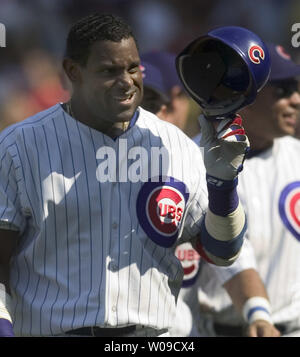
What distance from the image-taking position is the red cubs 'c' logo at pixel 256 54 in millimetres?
2762

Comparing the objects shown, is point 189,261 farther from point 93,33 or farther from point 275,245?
point 93,33

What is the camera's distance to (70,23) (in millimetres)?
7930

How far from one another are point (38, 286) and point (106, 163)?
0.46 meters

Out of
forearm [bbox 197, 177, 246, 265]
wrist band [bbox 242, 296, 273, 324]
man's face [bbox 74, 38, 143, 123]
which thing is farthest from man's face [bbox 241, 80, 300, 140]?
man's face [bbox 74, 38, 143, 123]

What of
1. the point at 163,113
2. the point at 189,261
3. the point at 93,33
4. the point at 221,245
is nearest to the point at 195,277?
the point at 189,261

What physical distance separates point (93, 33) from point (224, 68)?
453 mm

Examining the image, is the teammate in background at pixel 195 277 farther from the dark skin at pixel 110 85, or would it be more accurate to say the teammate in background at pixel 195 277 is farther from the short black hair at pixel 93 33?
the short black hair at pixel 93 33

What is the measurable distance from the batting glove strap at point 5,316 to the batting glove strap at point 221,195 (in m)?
0.74

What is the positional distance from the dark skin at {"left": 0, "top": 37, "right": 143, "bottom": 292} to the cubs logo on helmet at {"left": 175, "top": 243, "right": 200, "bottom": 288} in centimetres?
148

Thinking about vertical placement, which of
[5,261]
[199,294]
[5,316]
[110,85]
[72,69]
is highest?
[72,69]

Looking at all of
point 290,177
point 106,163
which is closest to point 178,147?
point 106,163

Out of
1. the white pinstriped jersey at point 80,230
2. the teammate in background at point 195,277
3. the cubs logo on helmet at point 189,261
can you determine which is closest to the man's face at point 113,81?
the white pinstriped jersey at point 80,230

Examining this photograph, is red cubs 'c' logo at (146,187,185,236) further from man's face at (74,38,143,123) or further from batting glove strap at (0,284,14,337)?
batting glove strap at (0,284,14,337)
